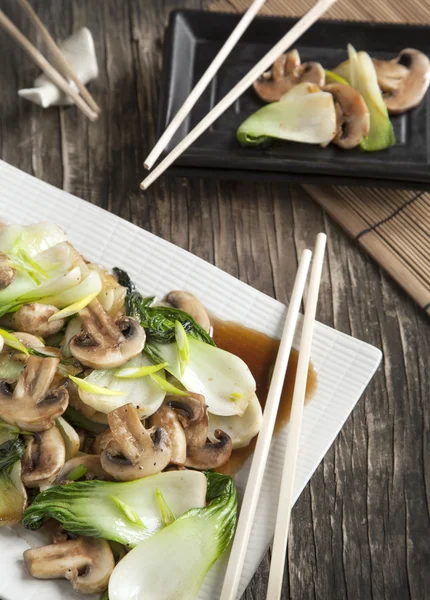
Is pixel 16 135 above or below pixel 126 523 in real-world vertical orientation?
above

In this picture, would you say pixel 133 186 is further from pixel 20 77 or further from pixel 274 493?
pixel 274 493

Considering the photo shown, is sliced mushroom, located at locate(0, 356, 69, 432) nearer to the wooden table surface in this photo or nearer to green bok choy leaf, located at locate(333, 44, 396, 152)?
the wooden table surface

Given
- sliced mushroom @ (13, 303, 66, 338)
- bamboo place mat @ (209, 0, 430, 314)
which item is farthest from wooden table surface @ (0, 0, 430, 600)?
sliced mushroom @ (13, 303, 66, 338)

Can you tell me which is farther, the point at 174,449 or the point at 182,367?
the point at 182,367

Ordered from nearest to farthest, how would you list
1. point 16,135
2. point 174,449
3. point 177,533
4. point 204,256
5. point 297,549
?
point 177,533 → point 174,449 → point 297,549 → point 204,256 → point 16,135

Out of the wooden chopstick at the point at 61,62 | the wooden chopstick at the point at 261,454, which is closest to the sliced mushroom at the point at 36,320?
the wooden chopstick at the point at 261,454

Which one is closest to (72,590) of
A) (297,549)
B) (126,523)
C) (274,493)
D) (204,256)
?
(126,523)
